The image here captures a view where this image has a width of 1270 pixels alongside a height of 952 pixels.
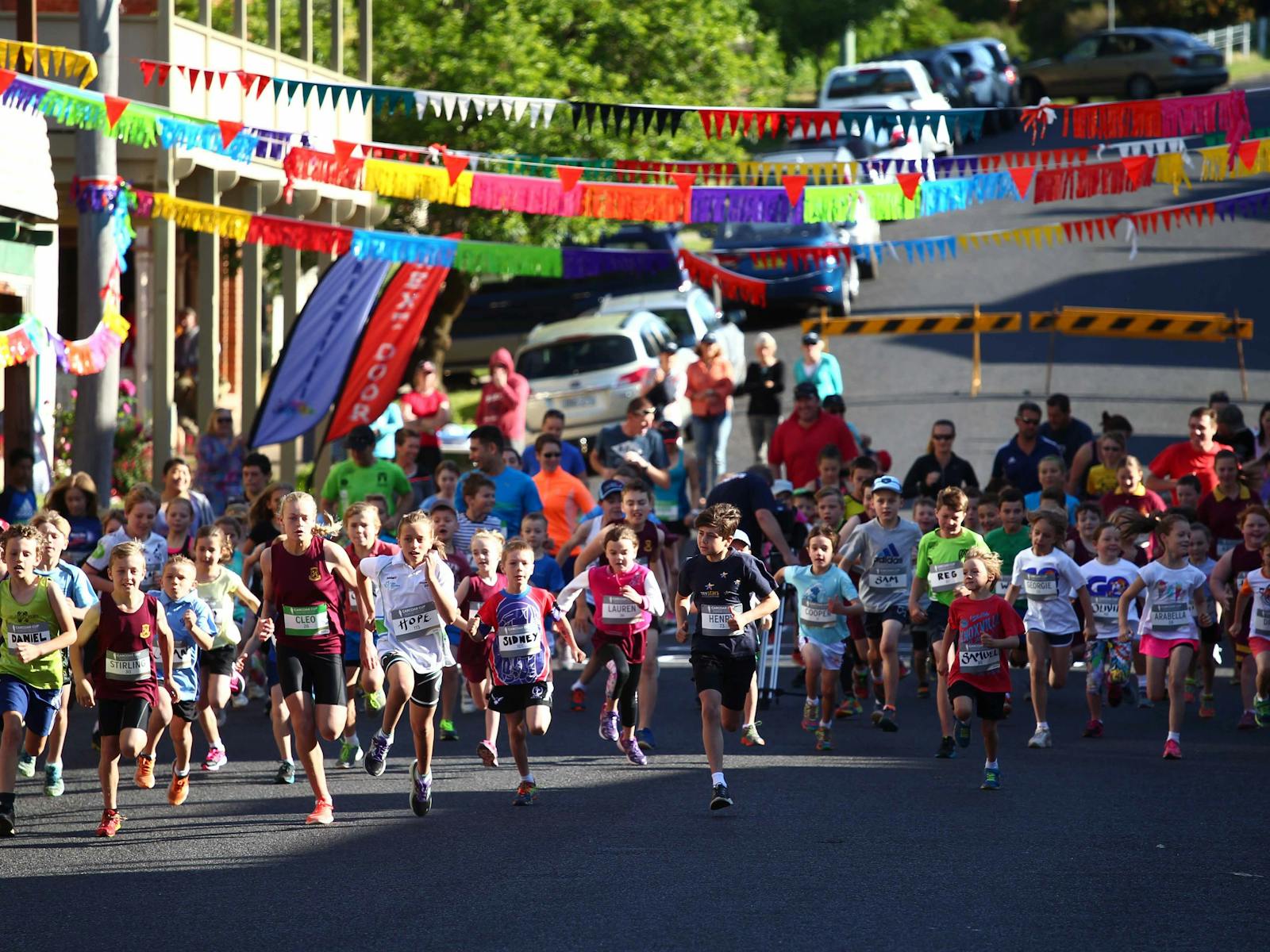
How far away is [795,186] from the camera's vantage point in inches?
569

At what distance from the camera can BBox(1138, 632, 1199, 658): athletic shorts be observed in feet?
39.2

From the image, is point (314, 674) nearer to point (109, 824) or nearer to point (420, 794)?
point (420, 794)

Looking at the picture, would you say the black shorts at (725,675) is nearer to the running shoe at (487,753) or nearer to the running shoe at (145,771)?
the running shoe at (487,753)

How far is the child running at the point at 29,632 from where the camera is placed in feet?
31.8

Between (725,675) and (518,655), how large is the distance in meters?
1.15

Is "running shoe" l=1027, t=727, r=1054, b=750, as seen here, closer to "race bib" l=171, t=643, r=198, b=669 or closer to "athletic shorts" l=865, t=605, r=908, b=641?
"athletic shorts" l=865, t=605, r=908, b=641

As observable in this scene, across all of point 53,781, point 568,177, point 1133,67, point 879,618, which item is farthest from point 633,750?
point 1133,67

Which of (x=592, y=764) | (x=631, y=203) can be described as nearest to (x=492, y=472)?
(x=631, y=203)

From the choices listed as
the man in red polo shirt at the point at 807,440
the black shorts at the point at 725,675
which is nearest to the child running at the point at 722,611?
the black shorts at the point at 725,675

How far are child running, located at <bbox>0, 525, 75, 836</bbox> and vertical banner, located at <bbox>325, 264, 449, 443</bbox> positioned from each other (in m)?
6.27

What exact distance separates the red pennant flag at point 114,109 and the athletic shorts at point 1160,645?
7826 millimetres

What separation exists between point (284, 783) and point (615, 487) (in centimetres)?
389

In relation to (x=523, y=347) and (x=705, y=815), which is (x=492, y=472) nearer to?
(x=705, y=815)

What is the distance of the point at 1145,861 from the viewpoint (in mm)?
8641
